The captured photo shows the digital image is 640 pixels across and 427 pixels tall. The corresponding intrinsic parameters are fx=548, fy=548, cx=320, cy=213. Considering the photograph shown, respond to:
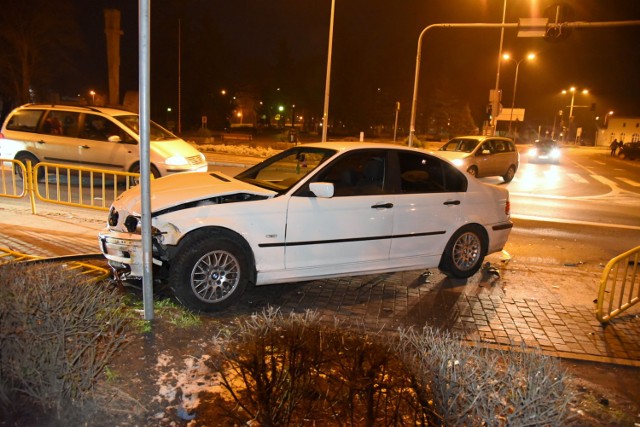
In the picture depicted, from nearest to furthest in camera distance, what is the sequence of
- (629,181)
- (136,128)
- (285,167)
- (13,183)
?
1. (285,167)
2. (13,183)
3. (136,128)
4. (629,181)

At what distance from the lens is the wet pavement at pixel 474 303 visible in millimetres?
5484

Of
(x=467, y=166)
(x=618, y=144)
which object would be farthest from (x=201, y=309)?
(x=618, y=144)

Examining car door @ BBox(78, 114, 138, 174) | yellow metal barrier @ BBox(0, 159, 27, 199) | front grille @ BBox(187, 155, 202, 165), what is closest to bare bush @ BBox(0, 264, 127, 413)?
yellow metal barrier @ BBox(0, 159, 27, 199)

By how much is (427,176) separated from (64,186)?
9.65m

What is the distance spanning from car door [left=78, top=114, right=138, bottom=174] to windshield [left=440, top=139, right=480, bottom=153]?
11.9 m

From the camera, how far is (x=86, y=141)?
1287 centimetres

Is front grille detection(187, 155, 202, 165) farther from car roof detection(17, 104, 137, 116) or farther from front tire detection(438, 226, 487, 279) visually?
front tire detection(438, 226, 487, 279)

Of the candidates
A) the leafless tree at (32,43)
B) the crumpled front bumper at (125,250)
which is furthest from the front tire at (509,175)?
the leafless tree at (32,43)

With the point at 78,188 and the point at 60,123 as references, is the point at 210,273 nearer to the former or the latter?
the point at 78,188

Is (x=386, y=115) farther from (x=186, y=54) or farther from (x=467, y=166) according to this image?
(x=467, y=166)

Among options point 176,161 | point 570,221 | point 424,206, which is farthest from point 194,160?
point 570,221

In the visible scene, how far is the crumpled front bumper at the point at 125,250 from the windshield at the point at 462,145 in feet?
52.6

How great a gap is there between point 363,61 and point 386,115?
9.19 meters

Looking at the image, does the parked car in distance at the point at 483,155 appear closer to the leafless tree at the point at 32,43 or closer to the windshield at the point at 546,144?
the windshield at the point at 546,144
